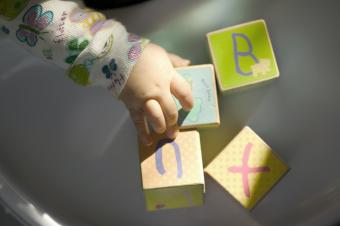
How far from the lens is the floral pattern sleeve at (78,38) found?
506 millimetres

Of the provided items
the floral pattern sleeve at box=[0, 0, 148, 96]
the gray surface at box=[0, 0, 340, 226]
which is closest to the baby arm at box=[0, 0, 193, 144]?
the floral pattern sleeve at box=[0, 0, 148, 96]

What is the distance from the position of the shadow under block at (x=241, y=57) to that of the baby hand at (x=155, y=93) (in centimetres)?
6

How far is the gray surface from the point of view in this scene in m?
0.63

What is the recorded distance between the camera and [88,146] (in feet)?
2.18

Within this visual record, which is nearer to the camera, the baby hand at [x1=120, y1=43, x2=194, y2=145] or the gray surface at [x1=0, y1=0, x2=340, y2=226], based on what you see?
the baby hand at [x1=120, y1=43, x2=194, y2=145]

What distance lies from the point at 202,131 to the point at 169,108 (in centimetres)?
12

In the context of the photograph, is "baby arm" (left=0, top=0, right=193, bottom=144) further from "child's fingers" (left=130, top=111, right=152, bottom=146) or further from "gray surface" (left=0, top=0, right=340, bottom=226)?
"gray surface" (left=0, top=0, right=340, bottom=226)

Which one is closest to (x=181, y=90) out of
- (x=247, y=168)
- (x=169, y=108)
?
(x=169, y=108)

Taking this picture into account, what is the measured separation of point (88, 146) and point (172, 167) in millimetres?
160

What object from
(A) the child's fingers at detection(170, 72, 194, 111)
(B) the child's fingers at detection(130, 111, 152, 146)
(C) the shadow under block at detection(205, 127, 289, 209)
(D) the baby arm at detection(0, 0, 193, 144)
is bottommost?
(C) the shadow under block at detection(205, 127, 289, 209)

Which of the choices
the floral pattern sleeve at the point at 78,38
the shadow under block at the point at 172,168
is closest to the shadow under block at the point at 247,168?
the shadow under block at the point at 172,168

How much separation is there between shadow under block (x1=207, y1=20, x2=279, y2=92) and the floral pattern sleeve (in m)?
0.12

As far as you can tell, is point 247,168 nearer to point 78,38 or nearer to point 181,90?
point 181,90

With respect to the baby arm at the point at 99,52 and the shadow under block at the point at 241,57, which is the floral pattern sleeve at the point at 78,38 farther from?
the shadow under block at the point at 241,57
